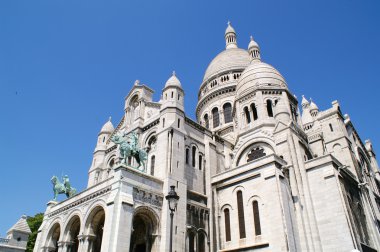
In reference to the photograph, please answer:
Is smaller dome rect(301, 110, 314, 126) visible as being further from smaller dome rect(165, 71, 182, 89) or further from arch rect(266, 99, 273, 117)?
smaller dome rect(165, 71, 182, 89)

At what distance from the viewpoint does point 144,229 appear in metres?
24.4

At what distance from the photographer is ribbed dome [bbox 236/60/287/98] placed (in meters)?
35.7

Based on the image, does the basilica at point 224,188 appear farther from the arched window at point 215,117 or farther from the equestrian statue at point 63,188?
the arched window at point 215,117

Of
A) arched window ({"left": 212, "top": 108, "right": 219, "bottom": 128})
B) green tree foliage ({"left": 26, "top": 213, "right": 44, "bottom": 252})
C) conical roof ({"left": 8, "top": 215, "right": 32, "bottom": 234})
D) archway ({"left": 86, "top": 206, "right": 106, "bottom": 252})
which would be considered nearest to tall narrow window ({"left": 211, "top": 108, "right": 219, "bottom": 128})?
arched window ({"left": 212, "top": 108, "right": 219, "bottom": 128})

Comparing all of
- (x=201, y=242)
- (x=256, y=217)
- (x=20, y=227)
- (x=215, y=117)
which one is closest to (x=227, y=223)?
(x=201, y=242)

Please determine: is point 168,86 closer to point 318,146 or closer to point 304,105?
point 318,146

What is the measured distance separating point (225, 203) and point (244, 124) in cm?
1075

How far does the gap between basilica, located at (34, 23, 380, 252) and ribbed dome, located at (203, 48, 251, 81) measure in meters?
14.7

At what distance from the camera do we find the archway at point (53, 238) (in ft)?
89.9

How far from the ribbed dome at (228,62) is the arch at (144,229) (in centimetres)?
3275

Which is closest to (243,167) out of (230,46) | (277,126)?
(277,126)

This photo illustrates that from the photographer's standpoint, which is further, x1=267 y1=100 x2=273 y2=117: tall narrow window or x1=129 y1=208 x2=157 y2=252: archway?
x1=267 y1=100 x2=273 y2=117: tall narrow window

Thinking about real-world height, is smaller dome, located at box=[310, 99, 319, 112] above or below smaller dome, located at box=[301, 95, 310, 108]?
below

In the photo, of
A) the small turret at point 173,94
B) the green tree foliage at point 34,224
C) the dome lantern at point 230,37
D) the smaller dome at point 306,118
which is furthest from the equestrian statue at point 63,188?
the dome lantern at point 230,37
